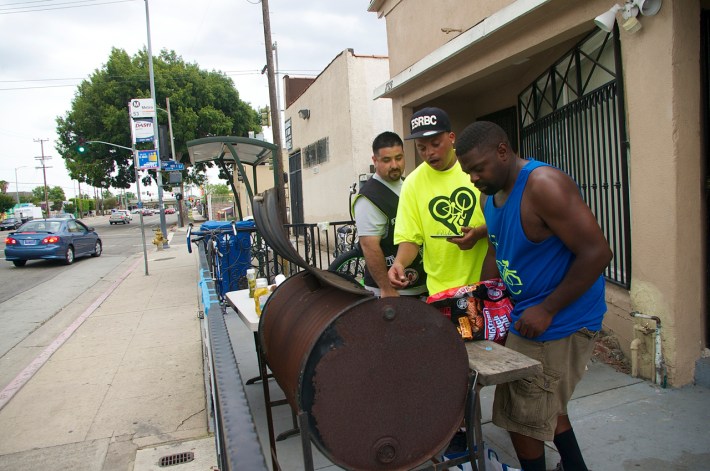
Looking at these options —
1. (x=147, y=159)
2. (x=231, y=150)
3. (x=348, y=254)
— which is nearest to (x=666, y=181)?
(x=348, y=254)

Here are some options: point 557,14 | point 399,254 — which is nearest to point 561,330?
point 399,254

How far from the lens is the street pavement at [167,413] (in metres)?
3.01

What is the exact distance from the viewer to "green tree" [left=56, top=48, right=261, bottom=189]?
32688 millimetres

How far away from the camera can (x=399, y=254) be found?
2.67 m

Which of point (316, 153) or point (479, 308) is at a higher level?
point (316, 153)

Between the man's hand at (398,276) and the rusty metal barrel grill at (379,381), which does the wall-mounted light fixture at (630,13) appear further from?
the rusty metal barrel grill at (379,381)

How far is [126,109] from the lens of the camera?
32.4 meters

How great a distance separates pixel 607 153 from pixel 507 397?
3.27m

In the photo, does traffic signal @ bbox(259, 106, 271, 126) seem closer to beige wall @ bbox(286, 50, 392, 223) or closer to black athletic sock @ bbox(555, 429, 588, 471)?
beige wall @ bbox(286, 50, 392, 223)

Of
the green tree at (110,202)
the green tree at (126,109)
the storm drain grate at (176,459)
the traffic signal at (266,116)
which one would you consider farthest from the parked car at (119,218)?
the green tree at (110,202)

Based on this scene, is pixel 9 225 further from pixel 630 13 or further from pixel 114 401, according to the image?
pixel 630 13

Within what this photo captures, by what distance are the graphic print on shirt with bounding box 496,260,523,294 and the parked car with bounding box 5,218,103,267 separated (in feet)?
52.7

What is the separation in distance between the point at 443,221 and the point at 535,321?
80 cm

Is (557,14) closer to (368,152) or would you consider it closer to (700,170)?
(700,170)
